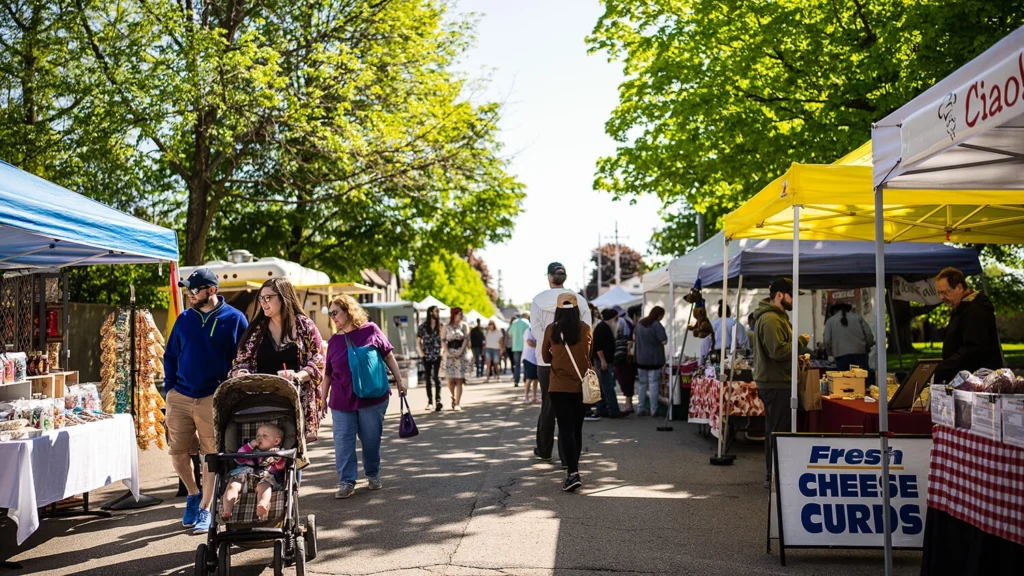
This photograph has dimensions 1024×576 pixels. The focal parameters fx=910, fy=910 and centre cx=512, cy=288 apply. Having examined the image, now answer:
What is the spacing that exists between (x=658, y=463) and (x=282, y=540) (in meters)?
5.79

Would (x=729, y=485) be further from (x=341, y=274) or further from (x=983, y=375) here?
(x=341, y=274)

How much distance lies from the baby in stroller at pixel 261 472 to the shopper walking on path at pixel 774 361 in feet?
15.8

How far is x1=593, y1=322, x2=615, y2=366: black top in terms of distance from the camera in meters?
14.2

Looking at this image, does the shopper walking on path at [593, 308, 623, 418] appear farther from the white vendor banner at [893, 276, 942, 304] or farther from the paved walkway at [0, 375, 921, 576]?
the white vendor banner at [893, 276, 942, 304]

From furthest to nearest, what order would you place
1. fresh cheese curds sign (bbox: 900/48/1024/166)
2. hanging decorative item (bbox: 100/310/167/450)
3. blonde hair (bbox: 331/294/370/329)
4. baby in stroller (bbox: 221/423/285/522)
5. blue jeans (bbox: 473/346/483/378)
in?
blue jeans (bbox: 473/346/483/378)
hanging decorative item (bbox: 100/310/167/450)
blonde hair (bbox: 331/294/370/329)
baby in stroller (bbox: 221/423/285/522)
fresh cheese curds sign (bbox: 900/48/1024/166)

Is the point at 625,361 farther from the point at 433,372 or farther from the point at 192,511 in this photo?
Result: the point at 192,511

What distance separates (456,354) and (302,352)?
9.83 meters

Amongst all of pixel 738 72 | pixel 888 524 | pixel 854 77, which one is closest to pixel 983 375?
pixel 888 524

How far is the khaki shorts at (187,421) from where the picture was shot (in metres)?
6.90

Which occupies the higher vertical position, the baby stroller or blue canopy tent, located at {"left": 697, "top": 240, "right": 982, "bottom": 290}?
blue canopy tent, located at {"left": 697, "top": 240, "right": 982, "bottom": 290}

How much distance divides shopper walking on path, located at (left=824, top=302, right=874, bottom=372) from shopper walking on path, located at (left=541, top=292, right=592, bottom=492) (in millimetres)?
7623

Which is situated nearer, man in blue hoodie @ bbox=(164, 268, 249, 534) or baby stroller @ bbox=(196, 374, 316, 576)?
baby stroller @ bbox=(196, 374, 316, 576)

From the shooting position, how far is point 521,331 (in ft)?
77.9

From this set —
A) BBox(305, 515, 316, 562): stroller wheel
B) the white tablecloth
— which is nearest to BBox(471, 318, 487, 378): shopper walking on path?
the white tablecloth
